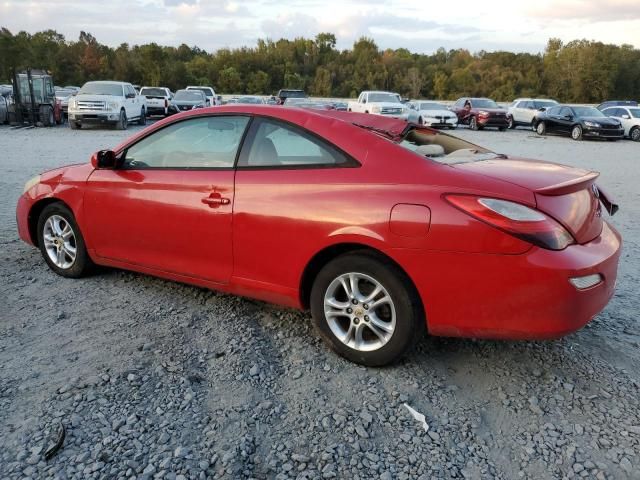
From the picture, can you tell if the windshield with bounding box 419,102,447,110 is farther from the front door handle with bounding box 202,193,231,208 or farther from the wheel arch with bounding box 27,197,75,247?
the front door handle with bounding box 202,193,231,208

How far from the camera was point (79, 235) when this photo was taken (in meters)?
Result: 4.63

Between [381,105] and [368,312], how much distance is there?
24.6 meters

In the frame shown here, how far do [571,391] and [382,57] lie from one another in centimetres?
9211

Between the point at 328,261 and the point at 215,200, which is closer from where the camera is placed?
the point at 328,261

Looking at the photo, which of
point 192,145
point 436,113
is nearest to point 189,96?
point 436,113

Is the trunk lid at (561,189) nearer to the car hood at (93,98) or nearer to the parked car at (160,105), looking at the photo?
the car hood at (93,98)

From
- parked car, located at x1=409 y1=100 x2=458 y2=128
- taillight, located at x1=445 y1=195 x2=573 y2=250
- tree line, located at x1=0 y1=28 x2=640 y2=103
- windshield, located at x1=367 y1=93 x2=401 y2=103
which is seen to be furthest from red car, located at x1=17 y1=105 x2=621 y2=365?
tree line, located at x1=0 y1=28 x2=640 y2=103

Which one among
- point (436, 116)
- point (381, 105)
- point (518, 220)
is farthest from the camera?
point (436, 116)

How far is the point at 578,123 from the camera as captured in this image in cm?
2408

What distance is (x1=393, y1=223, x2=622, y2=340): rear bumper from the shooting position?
281 cm

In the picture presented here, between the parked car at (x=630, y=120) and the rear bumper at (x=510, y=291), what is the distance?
25.1m

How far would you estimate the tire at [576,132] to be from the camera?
78.9 ft

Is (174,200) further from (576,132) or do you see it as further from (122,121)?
(576,132)

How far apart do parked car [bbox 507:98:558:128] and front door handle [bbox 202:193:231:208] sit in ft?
94.3
